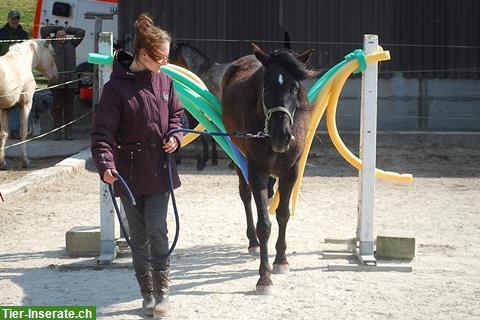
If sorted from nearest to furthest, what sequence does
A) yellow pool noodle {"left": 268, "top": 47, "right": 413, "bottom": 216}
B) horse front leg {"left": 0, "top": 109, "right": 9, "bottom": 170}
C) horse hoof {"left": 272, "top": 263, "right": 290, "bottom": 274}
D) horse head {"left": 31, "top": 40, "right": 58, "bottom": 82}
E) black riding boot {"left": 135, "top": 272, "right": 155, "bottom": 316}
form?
black riding boot {"left": 135, "top": 272, "right": 155, "bottom": 316} < horse hoof {"left": 272, "top": 263, "right": 290, "bottom": 274} < yellow pool noodle {"left": 268, "top": 47, "right": 413, "bottom": 216} < horse front leg {"left": 0, "top": 109, "right": 9, "bottom": 170} < horse head {"left": 31, "top": 40, "right": 58, "bottom": 82}

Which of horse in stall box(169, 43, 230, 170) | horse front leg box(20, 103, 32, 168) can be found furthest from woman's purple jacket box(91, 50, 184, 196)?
horse front leg box(20, 103, 32, 168)

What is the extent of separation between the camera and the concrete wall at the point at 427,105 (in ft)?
46.6

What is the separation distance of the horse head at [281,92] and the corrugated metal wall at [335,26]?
26.4 ft

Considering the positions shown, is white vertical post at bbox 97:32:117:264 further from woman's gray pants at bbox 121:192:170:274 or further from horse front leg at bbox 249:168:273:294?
woman's gray pants at bbox 121:192:170:274

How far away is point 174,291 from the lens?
20.3 feet

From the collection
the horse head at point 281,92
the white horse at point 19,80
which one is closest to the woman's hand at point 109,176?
the horse head at point 281,92

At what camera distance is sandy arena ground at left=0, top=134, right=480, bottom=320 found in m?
5.78

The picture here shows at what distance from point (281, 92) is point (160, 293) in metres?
1.68

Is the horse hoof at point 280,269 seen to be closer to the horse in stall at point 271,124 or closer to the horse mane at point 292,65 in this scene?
the horse in stall at point 271,124

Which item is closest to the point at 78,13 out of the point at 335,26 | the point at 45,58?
the point at 45,58

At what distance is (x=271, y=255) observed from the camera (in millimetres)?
7254

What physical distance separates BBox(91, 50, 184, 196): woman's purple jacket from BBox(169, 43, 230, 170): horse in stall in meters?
6.60

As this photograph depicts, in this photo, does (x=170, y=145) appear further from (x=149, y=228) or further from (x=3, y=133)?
(x=3, y=133)

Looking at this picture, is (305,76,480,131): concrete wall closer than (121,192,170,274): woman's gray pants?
No
